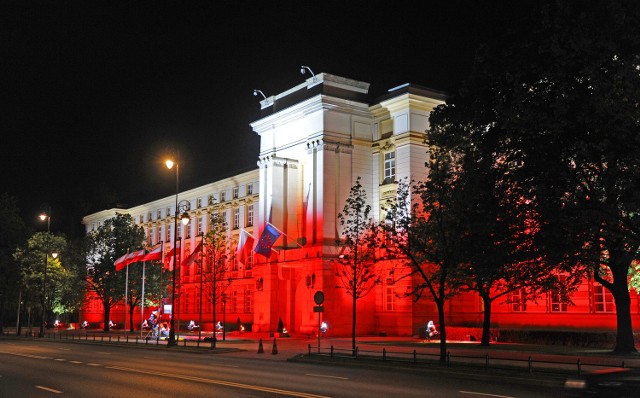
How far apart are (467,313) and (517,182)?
32346 mm

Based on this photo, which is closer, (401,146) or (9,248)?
(401,146)

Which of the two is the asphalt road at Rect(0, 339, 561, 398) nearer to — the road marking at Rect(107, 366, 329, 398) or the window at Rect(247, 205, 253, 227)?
the road marking at Rect(107, 366, 329, 398)

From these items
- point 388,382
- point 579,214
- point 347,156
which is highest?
point 347,156

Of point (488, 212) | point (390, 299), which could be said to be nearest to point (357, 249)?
point (390, 299)

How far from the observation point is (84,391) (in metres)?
17.8

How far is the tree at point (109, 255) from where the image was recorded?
2972 inches

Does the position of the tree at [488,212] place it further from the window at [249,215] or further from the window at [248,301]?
the window at [248,301]

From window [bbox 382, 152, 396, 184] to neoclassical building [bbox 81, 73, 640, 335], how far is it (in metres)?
0.08

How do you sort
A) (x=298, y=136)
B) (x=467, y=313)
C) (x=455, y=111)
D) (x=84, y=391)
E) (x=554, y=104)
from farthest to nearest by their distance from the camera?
1. (x=298, y=136)
2. (x=467, y=313)
3. (x=455, y=111)
4. (x=554, y=104)
5. (x=84, y=391)

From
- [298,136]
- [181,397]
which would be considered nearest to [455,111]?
[181,397]

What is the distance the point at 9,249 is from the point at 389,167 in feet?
156

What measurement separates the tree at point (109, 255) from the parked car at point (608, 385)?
6857 centimetres

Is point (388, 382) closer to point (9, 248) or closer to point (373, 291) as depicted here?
point (373, 291)

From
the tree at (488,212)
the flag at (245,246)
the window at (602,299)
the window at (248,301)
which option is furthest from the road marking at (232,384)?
the window at (248,301)
